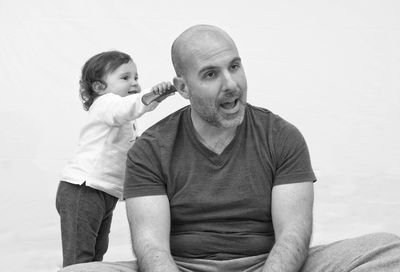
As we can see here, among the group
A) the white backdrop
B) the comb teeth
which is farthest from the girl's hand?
the white backdrop

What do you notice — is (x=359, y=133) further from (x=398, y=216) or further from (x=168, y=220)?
(x=168, y=220)

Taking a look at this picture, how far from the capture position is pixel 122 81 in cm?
275

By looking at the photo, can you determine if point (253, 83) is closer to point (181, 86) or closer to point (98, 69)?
point (98, 69)

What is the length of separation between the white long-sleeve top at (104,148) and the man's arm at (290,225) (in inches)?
23.2

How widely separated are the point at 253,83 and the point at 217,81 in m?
2.64

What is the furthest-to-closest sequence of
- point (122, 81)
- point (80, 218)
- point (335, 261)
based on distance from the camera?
point (122, 81)
point (80, 218)
point (335, 261)

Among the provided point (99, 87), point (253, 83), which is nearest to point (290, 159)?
point (99, 87)

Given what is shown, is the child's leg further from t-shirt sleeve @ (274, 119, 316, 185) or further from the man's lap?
t-shirt sleeve @ (274, 119, 316, 185)

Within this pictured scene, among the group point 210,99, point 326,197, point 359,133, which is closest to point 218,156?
point 210,99

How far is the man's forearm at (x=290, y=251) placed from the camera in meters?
2.08

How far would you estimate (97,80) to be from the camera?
2.77m

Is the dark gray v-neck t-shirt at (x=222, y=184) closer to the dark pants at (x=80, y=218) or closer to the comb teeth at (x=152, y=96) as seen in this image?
the comb teeth at (x=152, y=96)

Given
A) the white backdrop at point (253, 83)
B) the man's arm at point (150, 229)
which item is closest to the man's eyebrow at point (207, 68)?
the man's arm at point (150, 229)

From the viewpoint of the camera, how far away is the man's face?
222cm
